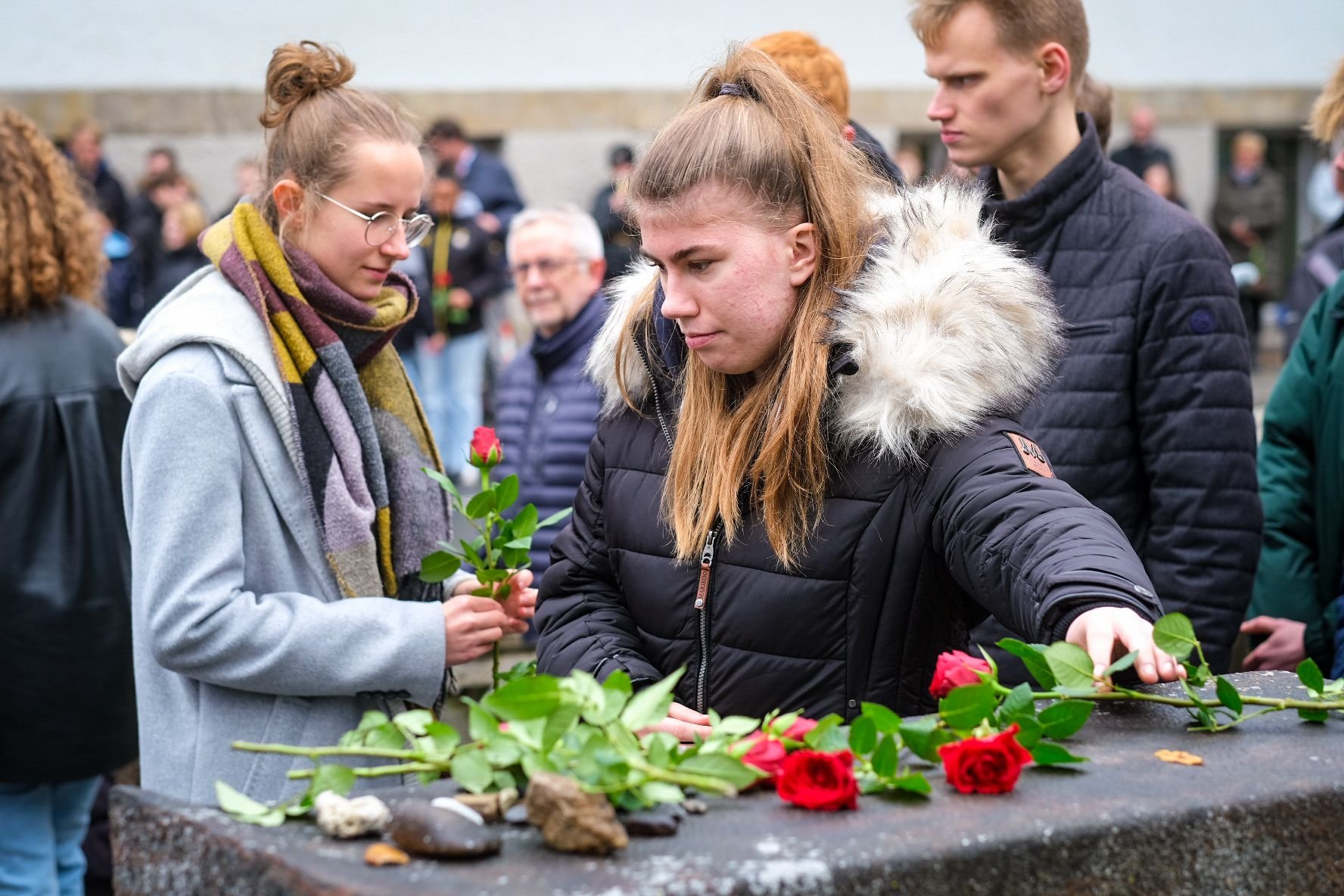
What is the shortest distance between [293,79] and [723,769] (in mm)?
1690

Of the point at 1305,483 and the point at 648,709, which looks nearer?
the point at 648,709

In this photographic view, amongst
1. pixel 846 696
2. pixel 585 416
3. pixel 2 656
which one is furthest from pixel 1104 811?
pixel 585 416

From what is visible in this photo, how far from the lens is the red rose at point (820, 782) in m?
1.52

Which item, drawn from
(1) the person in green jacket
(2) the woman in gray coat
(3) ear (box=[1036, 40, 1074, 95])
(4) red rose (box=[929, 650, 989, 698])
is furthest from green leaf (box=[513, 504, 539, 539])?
(1) the person in green jacket

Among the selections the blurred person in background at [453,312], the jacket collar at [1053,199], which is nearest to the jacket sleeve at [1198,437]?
the jacket collar at [1053,199]

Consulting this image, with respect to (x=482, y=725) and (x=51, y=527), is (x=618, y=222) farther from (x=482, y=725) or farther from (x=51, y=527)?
(x=482, y=725)

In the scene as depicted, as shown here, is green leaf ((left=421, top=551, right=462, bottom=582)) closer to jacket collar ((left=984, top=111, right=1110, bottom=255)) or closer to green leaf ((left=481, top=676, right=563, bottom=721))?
green leaf ((left=481, top=676, right=563, bottom=721))

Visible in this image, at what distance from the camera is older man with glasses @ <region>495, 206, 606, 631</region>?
460 cm

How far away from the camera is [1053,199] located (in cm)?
320

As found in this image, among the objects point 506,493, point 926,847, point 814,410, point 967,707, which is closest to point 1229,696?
point 967,707

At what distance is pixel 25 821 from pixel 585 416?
6.30 ft

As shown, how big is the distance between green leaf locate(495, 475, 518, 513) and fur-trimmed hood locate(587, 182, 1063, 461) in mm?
512

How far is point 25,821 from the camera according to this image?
3.39 meters

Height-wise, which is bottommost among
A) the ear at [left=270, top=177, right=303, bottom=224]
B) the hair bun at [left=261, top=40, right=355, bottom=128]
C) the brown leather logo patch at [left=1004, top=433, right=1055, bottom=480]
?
the brown leather logo patch at [left=1004, top=433, right=1055, bottom=480]
